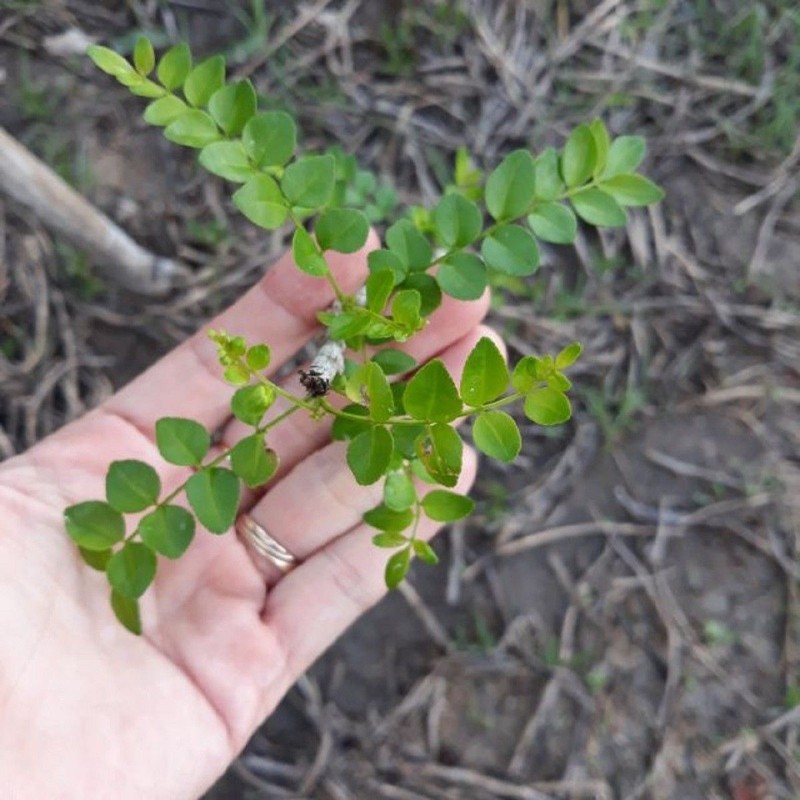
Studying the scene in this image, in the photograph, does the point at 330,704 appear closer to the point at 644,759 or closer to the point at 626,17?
the point at 644,759

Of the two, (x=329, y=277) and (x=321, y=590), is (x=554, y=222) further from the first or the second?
(x=321, y=590)

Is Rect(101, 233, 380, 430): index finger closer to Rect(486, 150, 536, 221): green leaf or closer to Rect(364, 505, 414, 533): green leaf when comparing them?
Rect(486, 150, 536, 221): green leaf

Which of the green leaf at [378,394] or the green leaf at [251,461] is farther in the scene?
the green leaf at [251,461]

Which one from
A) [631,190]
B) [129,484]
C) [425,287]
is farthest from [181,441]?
[631,190]

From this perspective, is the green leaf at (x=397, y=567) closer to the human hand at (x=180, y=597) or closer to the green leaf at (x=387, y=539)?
the green leaf at (x=387, y=539)

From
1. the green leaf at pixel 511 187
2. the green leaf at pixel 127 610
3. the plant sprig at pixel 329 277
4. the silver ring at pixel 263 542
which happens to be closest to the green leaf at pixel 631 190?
the plant sprig at pixel 329 277

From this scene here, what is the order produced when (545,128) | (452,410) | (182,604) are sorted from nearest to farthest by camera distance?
(452,410) → (182,604) → (545,128)

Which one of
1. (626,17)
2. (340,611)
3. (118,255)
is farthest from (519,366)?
(626,17)
